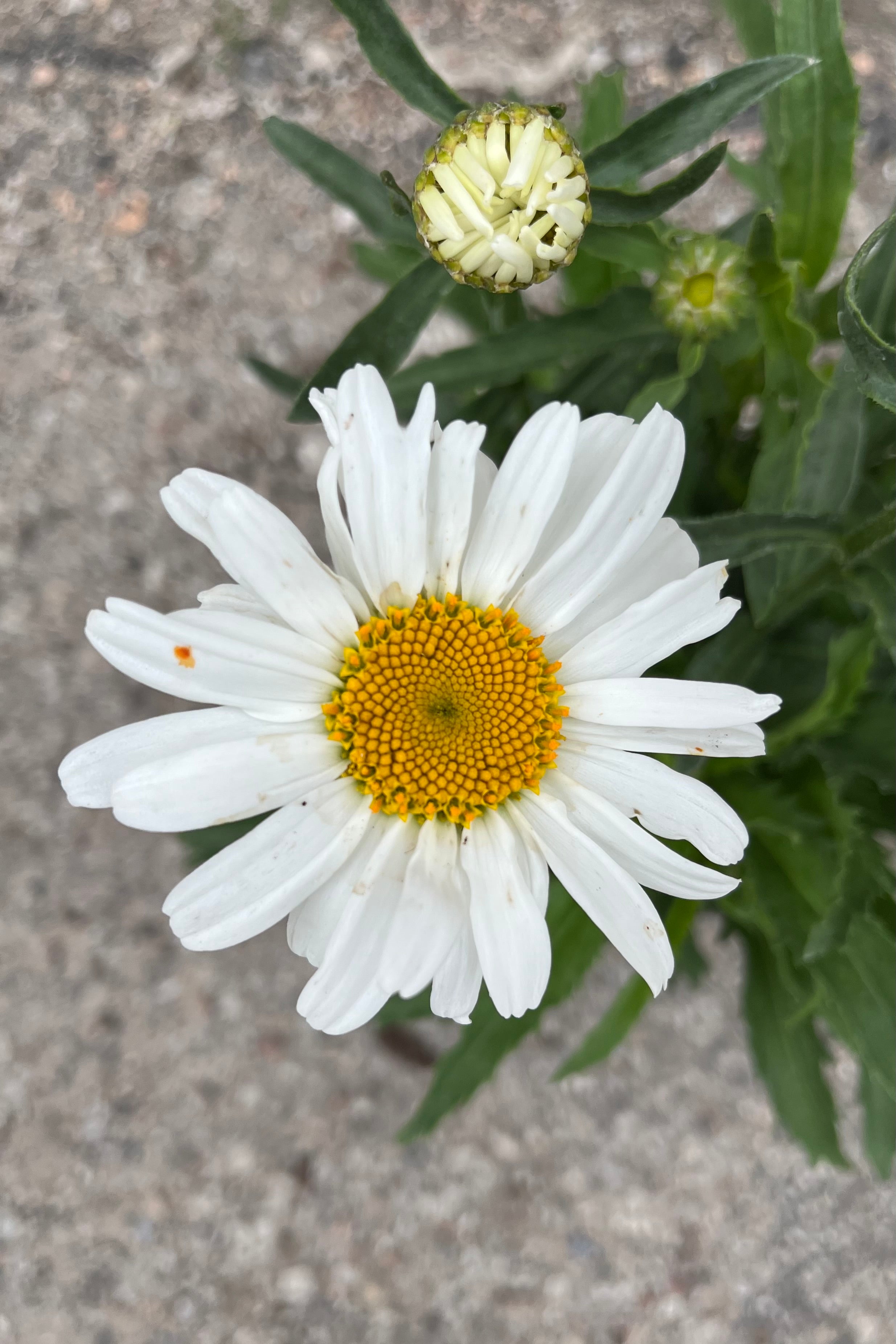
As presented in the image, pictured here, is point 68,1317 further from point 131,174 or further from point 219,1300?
point 131,174

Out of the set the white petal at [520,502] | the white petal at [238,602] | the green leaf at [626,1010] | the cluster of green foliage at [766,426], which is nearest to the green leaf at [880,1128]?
the cluster of green foliage at [766,426]

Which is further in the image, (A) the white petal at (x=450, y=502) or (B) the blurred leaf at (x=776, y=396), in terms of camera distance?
(B) the blurred leaf at (x=776, y=396)

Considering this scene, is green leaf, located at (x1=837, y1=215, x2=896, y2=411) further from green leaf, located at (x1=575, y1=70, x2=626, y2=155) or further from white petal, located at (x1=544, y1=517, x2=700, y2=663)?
green leaf, located at (x1=575, y1=70, x2=626, y2=155)

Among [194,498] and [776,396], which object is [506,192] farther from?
[776,396]

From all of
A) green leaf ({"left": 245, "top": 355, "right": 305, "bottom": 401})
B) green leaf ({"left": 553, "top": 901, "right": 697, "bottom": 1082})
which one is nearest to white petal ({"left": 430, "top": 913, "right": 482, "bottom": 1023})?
green leaf ({"left": 553, "top": 901, "right": 697, "bottom": 1082})

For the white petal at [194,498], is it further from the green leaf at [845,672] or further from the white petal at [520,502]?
the green leaf at [845,672]

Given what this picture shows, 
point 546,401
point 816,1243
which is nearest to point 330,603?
point 546,401
